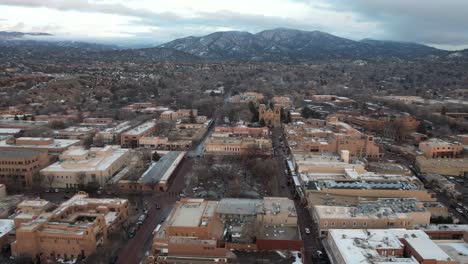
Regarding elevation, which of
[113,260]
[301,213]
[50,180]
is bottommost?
[113,260]

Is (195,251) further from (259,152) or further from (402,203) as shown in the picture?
(259,152)

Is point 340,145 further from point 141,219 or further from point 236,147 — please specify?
point 141,219

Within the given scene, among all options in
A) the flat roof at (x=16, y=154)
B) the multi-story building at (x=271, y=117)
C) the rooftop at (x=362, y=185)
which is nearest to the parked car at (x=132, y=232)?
the rooftop at (x=362, y=185)

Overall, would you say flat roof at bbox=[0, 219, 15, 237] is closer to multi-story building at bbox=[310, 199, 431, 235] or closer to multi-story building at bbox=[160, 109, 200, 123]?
multi-story building at bbox=[310, 199, 431, 235]

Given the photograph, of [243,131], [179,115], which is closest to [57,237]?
[243,131]

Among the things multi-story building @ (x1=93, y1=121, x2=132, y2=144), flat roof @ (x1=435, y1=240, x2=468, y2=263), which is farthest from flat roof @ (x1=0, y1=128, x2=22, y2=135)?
flat roof @ (x1=435, y1=240, x2=468, y2=263)

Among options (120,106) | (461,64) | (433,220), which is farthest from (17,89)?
(461,64)
